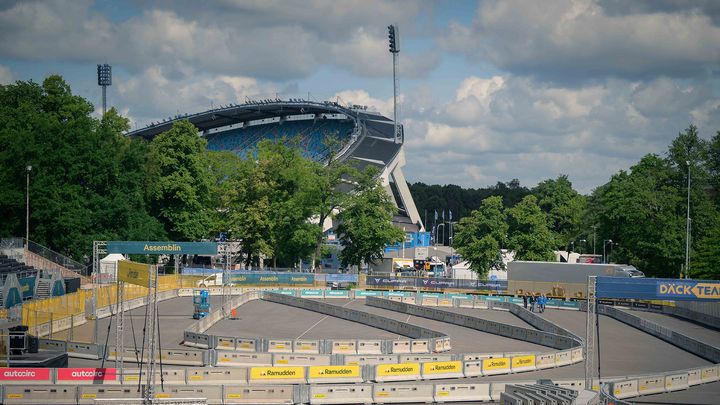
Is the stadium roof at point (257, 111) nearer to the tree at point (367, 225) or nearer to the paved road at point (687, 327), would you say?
the tree at point (367, 225)

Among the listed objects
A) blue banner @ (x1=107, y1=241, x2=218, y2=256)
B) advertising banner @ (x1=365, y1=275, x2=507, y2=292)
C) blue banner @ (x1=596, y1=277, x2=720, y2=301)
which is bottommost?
advertising banner @ (x1=365, y1=275, x2=507, y2=292)

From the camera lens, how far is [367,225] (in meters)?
88.1

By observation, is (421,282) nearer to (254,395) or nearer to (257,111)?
(254,395)

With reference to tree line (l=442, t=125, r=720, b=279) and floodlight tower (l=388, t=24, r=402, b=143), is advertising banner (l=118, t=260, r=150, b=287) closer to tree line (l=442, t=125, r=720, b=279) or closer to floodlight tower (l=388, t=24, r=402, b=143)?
tree line (l=442, t=125, r=720, b=279)

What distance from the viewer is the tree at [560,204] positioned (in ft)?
425

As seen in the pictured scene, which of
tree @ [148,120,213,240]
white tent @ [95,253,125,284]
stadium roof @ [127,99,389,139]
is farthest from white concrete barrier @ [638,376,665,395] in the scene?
stadium roof @ [127,99,389,139]

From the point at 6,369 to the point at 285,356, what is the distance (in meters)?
10.3

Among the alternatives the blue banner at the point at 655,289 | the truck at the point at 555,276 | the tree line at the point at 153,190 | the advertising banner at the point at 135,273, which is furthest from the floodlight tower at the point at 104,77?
the blue banner at the point at 655,289

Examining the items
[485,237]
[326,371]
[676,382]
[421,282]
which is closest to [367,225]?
[421,282]

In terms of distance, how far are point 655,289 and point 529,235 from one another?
57231 millimetres

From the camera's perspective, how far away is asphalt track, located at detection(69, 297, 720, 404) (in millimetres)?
36469

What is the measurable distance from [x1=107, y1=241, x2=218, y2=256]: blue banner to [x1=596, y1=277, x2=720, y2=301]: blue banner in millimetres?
39145

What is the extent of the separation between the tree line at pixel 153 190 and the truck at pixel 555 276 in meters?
14.8

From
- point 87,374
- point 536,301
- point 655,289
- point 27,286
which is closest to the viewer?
point 87,374
